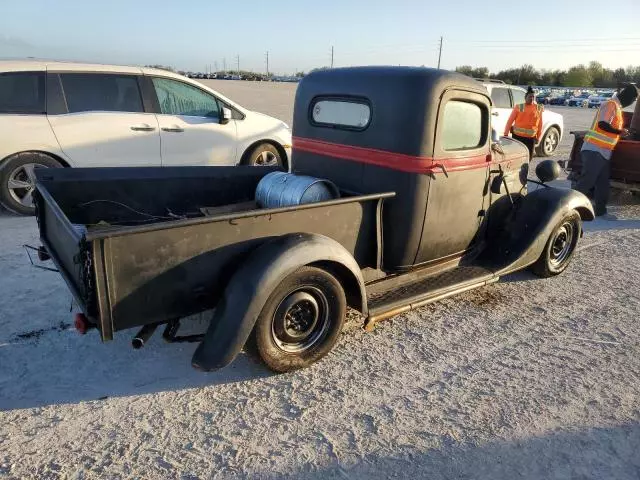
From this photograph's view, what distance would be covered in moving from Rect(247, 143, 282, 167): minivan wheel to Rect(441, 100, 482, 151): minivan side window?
4.08 m

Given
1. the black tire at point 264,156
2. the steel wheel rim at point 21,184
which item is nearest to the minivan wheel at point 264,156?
the black tire at point 264,156

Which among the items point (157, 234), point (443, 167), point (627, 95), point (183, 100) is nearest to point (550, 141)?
point (627, 95)

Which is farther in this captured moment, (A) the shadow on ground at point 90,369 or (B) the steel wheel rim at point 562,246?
(B) the steel wheel rim at point 562,246

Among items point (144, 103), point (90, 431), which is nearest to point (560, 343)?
point (90, 431)

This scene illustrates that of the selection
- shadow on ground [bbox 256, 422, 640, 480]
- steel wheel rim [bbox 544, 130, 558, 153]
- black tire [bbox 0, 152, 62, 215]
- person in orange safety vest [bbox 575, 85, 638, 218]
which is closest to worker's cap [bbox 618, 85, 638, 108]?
person in orange safety vest [bbox 575, 85, 638, 218]

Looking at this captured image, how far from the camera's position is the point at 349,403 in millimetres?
2848

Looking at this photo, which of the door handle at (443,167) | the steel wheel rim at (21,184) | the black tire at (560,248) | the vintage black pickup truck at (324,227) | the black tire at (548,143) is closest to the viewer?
the vintage black pickup truck at (324,227)

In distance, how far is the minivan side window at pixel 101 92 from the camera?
598 centimetres

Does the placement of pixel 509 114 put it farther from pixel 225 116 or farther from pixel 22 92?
pixel 22 92

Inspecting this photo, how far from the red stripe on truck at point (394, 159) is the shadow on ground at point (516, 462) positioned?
5.91 ft

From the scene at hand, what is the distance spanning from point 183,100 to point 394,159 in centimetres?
424

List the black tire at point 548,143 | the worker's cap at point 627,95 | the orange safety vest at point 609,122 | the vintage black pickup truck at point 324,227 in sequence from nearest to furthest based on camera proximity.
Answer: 1. the vintage black pickup truck at point 324,227
2. the orange safety vest at point 609,122
3. the worker's cap at point 627,95
4. the black tire at point 548,143

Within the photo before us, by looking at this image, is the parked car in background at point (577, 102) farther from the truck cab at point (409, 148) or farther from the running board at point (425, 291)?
the running board at point (425, 291)

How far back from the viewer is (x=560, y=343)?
11.8 ft
